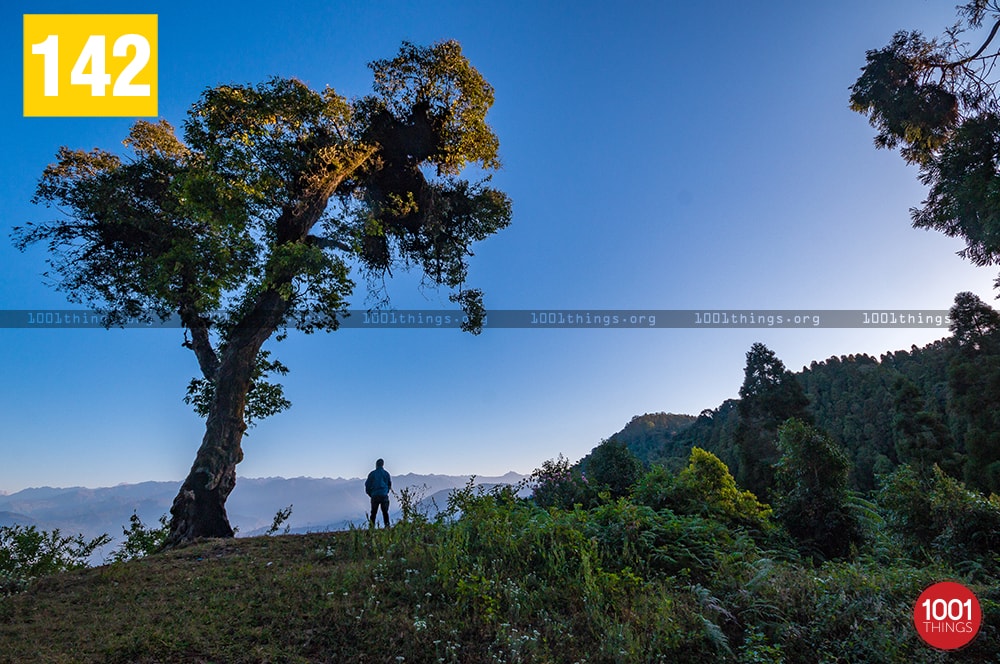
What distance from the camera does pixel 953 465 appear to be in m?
30.0

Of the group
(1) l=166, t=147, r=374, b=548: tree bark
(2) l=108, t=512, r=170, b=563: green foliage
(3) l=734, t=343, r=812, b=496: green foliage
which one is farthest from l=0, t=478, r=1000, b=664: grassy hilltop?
(3) l=734, t=343, r=812, b=496: green foliage

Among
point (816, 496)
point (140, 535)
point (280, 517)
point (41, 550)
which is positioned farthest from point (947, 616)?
point (140, 535)

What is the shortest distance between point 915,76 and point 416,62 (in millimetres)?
13101

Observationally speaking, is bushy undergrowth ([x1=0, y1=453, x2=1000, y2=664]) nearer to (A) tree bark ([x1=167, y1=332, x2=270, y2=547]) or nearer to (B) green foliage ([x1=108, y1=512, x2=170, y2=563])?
(A) tree bark ([x1=167, y1=332, x2=270, y2=547])

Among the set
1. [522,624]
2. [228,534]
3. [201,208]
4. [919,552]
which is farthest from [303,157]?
[919,552]

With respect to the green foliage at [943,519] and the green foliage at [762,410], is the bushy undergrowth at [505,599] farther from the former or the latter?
the green foliage at [762,410]

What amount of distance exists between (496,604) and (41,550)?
40.9 feet

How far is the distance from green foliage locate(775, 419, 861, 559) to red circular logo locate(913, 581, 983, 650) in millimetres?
3751

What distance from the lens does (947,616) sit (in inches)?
194

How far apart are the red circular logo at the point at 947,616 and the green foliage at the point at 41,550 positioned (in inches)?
547

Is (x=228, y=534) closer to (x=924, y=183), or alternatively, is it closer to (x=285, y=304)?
Answer: (x=285, y=304)

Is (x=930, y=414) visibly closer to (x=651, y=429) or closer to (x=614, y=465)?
(x=614, y=465)

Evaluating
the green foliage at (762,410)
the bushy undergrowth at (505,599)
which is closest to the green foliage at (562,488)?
the bushy undergrowth at (505,599)

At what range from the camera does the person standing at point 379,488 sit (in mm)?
11547
